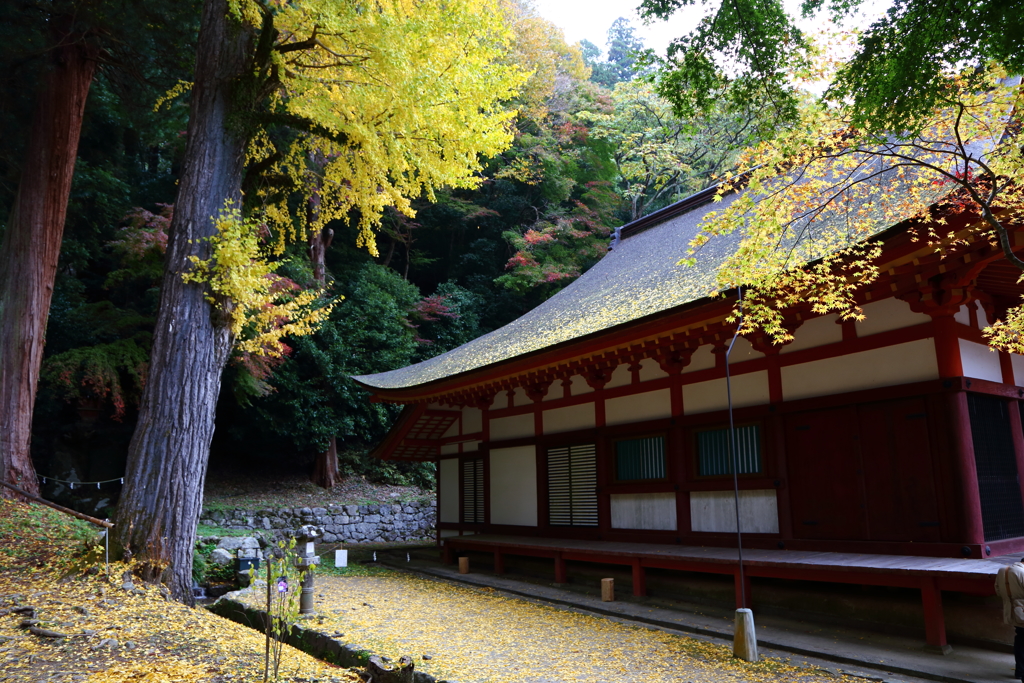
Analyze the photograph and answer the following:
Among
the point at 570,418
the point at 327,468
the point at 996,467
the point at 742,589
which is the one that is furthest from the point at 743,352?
the point at 327,468

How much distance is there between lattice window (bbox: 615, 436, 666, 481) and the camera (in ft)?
27.5

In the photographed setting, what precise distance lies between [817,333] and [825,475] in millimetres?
1525

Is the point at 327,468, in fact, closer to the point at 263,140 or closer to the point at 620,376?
the point at 263,140

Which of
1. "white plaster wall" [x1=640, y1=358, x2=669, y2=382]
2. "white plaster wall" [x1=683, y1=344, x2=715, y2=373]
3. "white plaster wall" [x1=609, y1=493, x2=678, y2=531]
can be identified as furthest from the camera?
"white plaster wall" [x1=640, y1=358, x2=669, y2=382]

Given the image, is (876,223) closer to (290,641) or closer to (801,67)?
(801,67)

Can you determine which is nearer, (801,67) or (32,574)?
(801,67)

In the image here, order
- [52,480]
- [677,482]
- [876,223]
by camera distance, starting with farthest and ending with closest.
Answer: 1. [52,480]
2. [677,482]
3. [876,223]

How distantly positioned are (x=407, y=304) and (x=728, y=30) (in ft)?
54.4

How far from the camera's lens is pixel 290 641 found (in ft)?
20.8

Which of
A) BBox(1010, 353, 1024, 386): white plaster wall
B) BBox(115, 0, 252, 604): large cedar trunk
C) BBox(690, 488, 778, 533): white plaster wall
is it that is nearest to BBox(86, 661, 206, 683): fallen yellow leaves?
BBox(115, 0, 252, 604): large cedar trunk

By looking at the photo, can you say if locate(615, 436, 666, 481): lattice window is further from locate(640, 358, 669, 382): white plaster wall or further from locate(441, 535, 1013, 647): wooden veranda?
locate(441, 535, 1013, 647): wooden veranda

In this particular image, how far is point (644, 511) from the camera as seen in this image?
28.0 feet

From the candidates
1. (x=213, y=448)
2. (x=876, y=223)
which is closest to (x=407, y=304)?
(x=213, y=448)

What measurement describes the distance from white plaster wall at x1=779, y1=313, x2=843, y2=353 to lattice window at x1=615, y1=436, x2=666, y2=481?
216 centimetres
